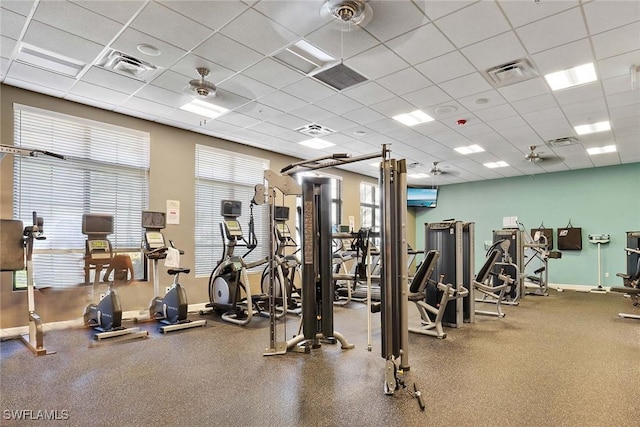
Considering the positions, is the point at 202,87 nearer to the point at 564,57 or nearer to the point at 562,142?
the point at 564,57

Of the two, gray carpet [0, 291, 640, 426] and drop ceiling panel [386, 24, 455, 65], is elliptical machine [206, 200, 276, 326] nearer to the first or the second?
gray carpet [0, 291, 640, 426]

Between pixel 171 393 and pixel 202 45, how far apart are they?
10.5 ft

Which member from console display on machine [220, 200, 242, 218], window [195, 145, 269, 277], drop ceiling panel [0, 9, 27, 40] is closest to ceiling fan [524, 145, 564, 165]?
window [195, 145, 269, 277]

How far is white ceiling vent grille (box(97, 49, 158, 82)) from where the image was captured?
13.0 ft

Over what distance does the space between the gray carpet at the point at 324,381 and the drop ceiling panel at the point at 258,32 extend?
10.3ft

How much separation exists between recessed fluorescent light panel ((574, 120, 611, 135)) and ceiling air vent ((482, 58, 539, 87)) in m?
2.62

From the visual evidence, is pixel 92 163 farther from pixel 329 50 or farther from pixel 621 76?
pixel 621 76

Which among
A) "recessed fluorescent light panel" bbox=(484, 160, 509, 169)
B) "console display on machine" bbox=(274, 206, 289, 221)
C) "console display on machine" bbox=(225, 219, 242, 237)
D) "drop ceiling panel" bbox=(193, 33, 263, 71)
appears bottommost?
"console display on machine" bbox=(225, 219, 242, 237)

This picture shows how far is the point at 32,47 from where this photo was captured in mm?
3807

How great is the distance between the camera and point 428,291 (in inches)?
207

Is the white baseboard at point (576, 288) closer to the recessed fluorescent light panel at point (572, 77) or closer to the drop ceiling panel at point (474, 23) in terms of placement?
the recessed fluorescent light panel at point (572, 77)

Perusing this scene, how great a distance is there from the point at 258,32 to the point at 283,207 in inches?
97.7

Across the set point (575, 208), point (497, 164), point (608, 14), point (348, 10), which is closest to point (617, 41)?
point (608, 14)

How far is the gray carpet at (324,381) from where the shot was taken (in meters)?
2.50
